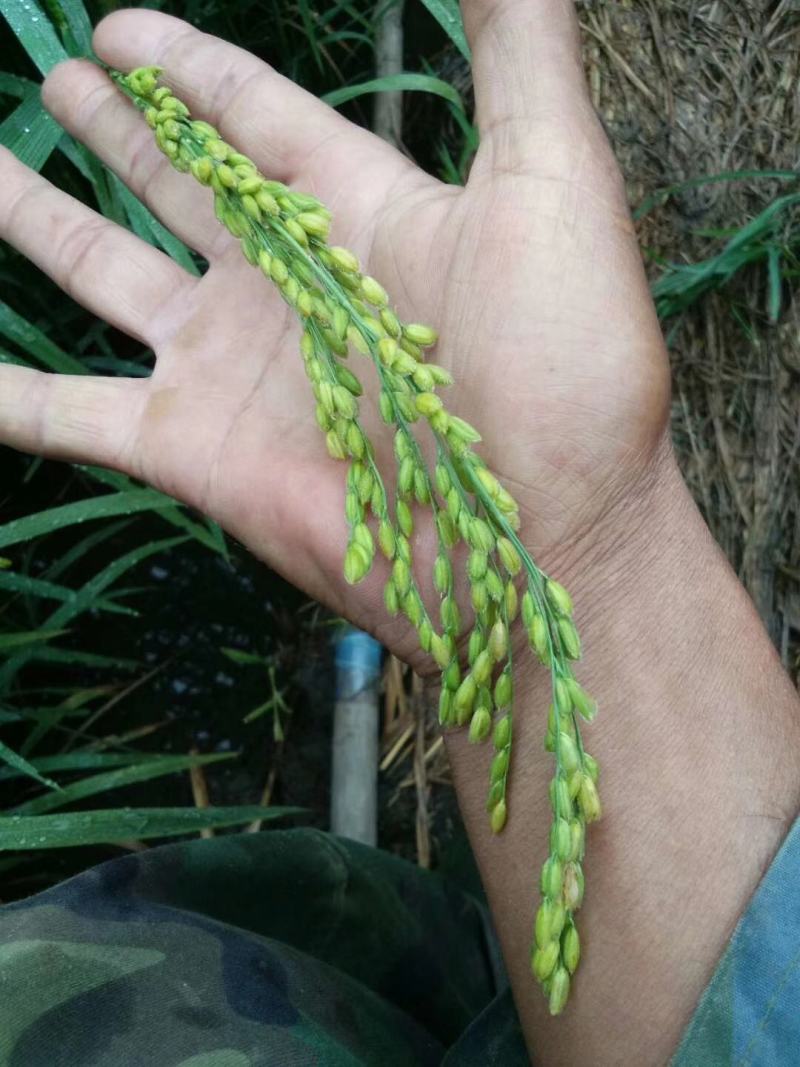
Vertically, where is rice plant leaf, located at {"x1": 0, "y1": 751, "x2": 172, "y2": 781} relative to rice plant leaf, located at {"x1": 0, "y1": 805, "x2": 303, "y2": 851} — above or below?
below

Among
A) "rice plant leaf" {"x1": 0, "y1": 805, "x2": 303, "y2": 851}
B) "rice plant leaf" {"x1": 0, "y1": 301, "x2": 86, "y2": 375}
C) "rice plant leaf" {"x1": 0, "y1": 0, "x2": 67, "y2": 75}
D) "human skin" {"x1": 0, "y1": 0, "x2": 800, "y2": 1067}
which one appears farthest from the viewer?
"rice plant leaf" {"x1": 0, "y1": 301, "x2": 86, "y2": 375}

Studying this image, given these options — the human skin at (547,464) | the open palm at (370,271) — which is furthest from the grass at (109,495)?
the human skin at (547,464)

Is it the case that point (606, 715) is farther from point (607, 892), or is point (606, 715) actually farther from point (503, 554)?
point (503, 554)

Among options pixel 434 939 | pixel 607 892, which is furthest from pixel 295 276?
pixel 434 939

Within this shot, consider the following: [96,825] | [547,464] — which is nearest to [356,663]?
[96,825]

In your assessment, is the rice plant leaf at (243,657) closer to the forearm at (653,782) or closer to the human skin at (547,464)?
the human skin at (547,464)

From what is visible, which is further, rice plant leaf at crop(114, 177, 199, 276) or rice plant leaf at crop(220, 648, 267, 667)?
rice plant leaf at crop(220, 648, 267, 667)

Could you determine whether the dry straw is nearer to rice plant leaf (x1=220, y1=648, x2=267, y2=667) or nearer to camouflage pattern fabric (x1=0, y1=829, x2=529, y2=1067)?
camouflage pattern fabric (x1=0, y1=829, x2=529, y2=1067)

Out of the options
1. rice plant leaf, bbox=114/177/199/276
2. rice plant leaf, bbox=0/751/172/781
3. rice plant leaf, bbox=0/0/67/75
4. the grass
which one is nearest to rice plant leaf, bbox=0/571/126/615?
the grass
